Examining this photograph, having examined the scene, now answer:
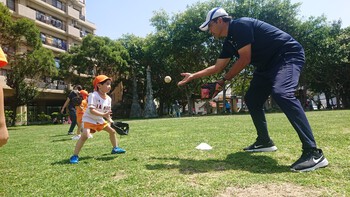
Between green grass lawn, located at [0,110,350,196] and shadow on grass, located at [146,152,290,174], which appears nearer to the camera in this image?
green grass lawn, located at [0,110,350,196]

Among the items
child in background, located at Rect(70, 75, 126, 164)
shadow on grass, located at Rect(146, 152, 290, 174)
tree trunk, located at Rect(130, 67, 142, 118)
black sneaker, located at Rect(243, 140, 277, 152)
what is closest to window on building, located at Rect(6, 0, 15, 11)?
tree trunk, located at Rect(130, 67, 142, 118)

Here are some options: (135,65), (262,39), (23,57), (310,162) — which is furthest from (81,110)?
(135,65)

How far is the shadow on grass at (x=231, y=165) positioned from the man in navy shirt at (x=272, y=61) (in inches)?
13.5

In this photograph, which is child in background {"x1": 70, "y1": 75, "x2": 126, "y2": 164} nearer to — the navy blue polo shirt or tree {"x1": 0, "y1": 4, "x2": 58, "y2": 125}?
the navy blue polo shirt

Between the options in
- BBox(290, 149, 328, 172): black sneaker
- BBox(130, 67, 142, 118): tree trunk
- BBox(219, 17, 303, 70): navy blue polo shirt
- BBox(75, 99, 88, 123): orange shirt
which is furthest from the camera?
BBox(130, 67, 142, 118): tree trunk

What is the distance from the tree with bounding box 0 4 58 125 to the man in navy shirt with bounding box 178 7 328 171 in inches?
883

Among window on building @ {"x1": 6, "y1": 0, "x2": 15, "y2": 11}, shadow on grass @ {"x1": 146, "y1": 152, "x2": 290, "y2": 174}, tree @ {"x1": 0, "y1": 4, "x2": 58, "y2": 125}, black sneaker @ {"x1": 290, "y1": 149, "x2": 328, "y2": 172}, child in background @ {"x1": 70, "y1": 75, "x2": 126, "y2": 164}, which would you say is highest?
window on building @ {"x1": 6, "y1": 0, "x2": 15, "y2": 11}

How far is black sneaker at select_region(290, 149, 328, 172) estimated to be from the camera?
11.0ft

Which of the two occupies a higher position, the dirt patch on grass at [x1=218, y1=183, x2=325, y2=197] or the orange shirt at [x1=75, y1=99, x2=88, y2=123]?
the orange shirt at [x1=75, y1=99, x2=88, y2=123]

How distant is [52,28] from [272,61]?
1608 inches

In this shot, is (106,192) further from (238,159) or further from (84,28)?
(84,28)

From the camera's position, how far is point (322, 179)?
118 inches

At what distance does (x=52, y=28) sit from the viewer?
3953cm

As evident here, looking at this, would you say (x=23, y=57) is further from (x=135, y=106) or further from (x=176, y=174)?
(x=176, y=174)
